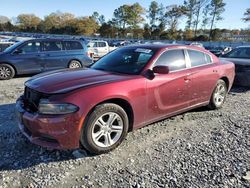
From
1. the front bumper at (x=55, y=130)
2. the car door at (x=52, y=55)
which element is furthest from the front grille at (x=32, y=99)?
the car door at (x=52, y=55)

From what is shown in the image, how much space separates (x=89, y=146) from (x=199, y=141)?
6.01ft

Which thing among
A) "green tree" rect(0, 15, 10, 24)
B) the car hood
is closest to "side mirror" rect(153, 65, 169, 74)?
the car hood

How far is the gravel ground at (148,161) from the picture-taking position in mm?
3248

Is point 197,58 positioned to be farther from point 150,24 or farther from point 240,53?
point 150,24

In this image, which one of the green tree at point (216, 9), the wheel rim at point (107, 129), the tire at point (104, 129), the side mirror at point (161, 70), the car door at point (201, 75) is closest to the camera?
the tire at point (104, 129)

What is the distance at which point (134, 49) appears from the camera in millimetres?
5066

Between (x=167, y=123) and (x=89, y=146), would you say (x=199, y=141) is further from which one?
(x=89, y=146)

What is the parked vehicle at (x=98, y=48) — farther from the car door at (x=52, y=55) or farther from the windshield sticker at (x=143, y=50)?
the windshield sticker at (x=143, y=50)

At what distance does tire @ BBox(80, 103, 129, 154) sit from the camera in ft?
12.0

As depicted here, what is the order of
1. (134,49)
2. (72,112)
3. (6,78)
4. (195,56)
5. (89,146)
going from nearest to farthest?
1. (72,112)
2. (89,146)
3. (134,49)
4. (195,56)
5. (6,78)

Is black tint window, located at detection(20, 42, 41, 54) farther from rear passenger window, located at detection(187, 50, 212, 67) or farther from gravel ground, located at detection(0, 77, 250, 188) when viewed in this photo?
rear passenger window, located at detection(187, 50, 212, 67)

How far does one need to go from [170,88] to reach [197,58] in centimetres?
124

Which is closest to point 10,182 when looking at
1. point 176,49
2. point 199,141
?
point 199,141

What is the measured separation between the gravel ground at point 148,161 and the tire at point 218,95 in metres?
0.89
